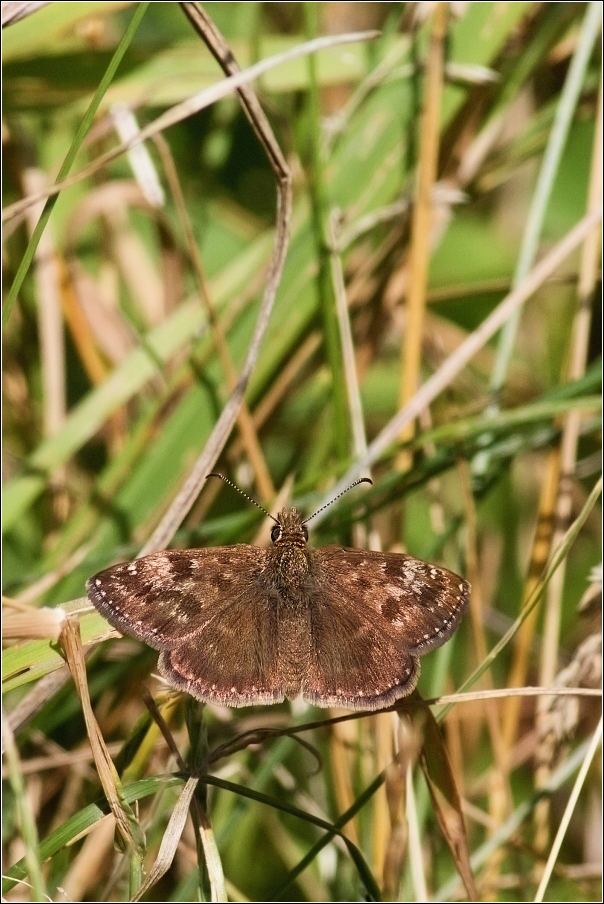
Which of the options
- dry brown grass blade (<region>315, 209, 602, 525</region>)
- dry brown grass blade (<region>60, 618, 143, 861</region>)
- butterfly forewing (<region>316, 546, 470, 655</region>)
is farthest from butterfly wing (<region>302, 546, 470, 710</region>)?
dry brown grass blade (<region>60, 618, 143, 861</region>)

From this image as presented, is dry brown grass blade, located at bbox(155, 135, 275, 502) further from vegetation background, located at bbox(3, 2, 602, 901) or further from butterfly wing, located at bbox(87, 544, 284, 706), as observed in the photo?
butterfly wing, located at bbox(87, 544, 284, 706)

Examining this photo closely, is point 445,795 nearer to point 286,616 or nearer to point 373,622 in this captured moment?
point 373,622

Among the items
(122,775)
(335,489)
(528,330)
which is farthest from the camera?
(528,330)

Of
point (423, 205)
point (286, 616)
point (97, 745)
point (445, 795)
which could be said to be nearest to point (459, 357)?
point (423, 205)

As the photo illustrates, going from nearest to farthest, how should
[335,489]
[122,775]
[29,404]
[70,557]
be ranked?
[122,775]
[335,489]
[70,557]
[29,404]

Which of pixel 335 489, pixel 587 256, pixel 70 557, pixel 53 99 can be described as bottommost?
pixel 70 557

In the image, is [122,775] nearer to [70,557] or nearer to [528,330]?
[70,557]

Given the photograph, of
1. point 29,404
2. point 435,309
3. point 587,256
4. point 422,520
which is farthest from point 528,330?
point 29,404
